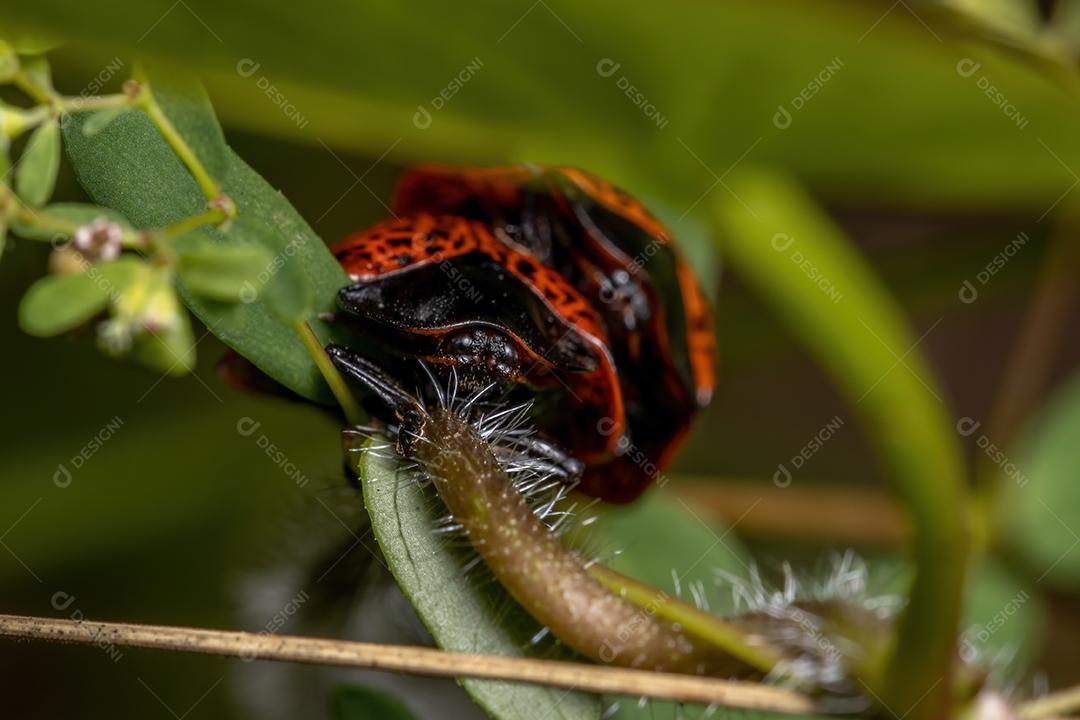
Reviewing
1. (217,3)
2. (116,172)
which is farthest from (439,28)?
(116,172)

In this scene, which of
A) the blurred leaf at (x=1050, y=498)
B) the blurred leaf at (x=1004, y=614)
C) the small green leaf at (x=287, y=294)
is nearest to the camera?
the small green leaf at (x=287, y=294)

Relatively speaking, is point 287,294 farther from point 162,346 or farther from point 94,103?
point 94,103

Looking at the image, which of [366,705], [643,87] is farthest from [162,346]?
[643,87]

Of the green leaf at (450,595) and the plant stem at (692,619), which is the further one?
the plant stem at (692,619)

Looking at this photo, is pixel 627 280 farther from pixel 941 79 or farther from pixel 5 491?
pixel 5 491

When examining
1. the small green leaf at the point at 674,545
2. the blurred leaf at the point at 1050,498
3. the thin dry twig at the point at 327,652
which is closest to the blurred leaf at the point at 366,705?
the thin dry twig at the point at 327,652

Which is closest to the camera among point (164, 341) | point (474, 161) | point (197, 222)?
point (164, 341)

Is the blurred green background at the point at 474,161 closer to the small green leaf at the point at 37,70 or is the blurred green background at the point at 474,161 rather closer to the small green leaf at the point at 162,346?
the small green leaf at the point at 37,70
